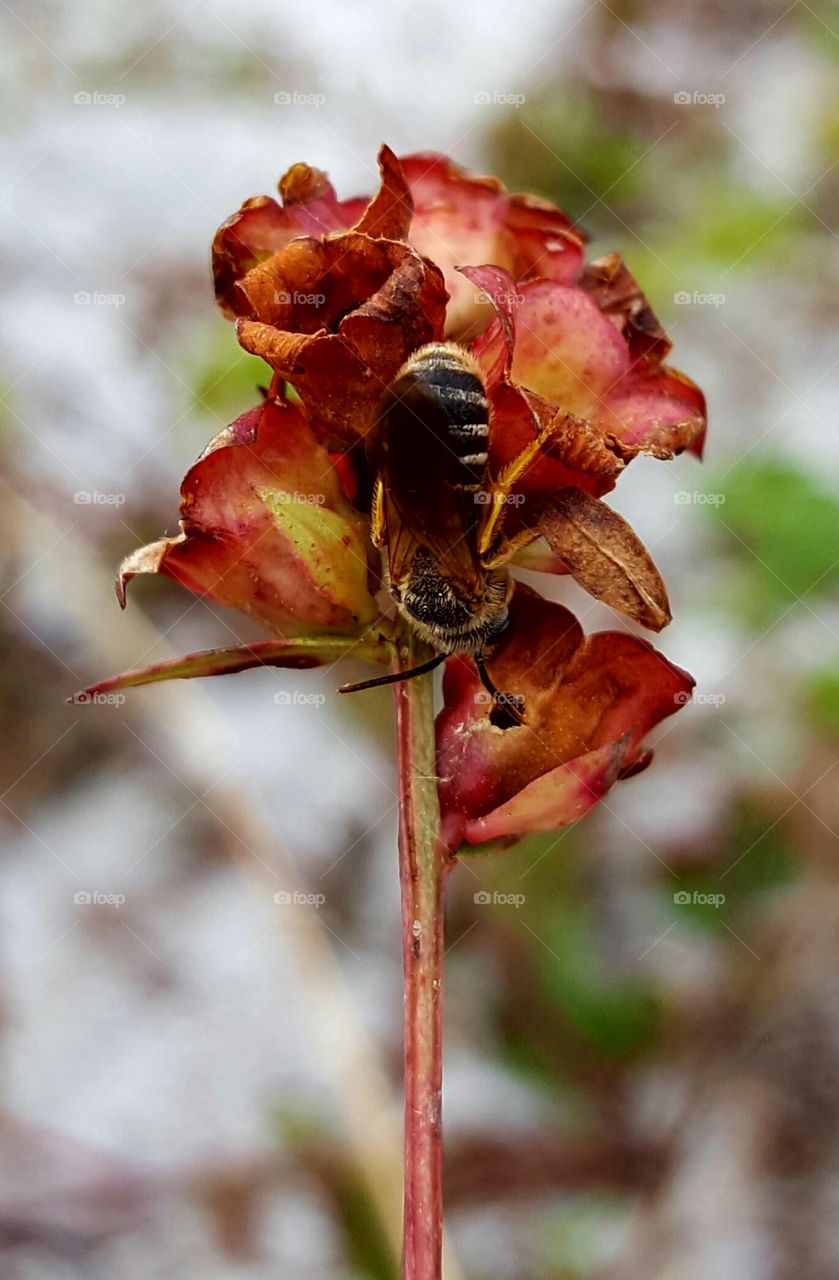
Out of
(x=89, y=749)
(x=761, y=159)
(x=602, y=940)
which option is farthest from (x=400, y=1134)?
(x=761, y=159)

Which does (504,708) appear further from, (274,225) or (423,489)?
(274,225)

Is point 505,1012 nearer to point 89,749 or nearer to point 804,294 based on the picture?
point 89,749

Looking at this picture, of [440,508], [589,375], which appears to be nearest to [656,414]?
[589,375]

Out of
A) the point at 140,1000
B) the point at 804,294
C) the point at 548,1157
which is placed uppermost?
the point at 804,294

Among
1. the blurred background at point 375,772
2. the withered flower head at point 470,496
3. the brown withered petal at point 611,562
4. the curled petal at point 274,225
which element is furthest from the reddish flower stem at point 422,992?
the blurred background at point 375,772

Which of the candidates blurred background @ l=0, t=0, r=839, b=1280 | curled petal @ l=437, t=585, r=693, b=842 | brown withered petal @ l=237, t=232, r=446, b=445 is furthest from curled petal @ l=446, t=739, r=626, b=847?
blurred background @ l=0, t=0, r=839, b=1280

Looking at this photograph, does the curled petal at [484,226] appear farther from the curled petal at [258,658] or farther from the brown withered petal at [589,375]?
the curled petal at [258,658]
